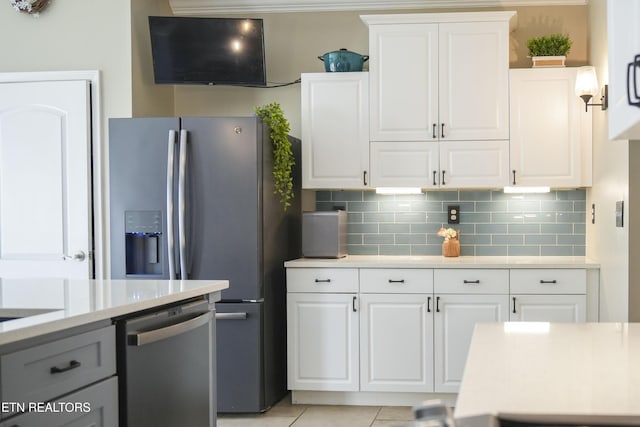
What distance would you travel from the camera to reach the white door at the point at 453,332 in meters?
4.28

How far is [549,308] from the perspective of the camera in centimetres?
424

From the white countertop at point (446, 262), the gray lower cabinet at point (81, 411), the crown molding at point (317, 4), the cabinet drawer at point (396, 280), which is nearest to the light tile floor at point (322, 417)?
the cabinet drawer at point (396, 280)

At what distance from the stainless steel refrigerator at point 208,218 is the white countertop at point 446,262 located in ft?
1.27

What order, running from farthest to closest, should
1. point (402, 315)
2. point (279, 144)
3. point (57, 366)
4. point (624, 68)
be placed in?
point (279, 144) < point (402, 315) < point (57, 366) < point (624, 68)

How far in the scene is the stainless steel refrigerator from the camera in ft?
13.7

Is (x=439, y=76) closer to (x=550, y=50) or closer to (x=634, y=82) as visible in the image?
(x=550, y=50)

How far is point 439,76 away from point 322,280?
1.40 metres

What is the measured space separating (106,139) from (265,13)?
53.4 inches

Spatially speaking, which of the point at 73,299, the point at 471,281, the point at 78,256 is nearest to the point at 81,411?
the point at 73,299

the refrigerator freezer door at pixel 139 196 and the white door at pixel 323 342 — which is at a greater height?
the refrigerator freezer door at pixel 139 196

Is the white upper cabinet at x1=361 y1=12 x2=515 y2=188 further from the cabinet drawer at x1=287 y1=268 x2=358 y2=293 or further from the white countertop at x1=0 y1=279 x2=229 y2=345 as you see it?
the white countertop at x1=0 y1=279 x2=229 y2=345

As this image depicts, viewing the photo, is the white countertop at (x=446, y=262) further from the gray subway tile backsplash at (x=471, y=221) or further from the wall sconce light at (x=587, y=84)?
the wall sconce light at (x=587, y=84)

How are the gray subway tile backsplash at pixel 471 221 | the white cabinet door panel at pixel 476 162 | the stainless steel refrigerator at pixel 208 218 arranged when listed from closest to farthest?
the stainless steel refrigerator at pixel 208 218 < the white cabinet door panel at pixel 476 162 < the gray subway tile backsplash at pixel 471 221

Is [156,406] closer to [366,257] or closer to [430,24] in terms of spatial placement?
[366,257]
